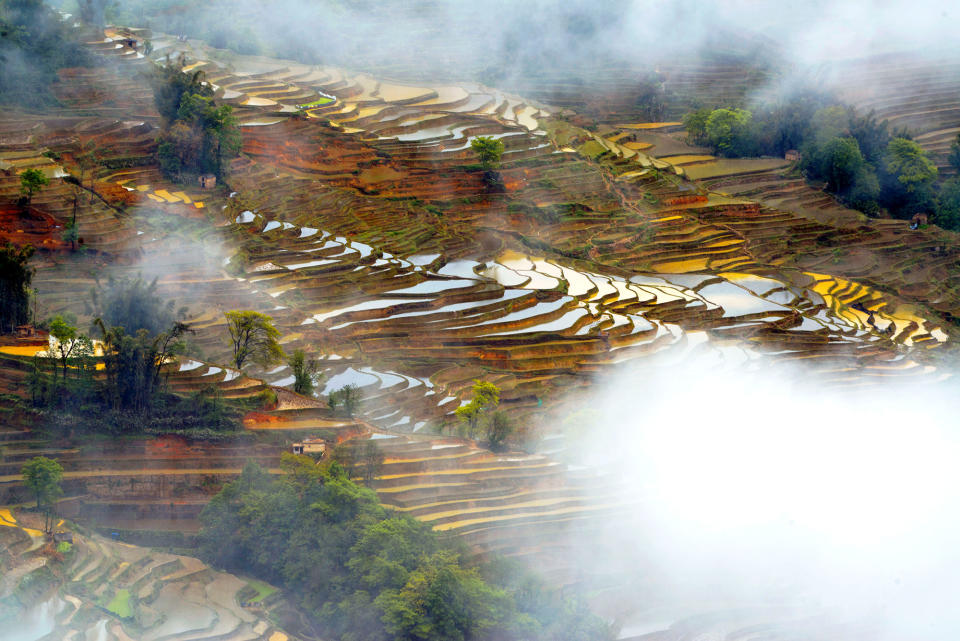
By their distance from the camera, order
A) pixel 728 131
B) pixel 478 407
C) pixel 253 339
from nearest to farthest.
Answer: pixel 478 407
pixel 253 339
pixel 728 131

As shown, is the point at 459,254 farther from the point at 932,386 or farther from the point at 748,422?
the point at 932,386

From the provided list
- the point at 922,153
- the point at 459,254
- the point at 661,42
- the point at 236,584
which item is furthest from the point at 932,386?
the point at 661,42

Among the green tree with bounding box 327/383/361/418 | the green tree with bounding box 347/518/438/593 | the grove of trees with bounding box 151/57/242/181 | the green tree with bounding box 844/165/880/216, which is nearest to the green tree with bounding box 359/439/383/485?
the green tree with bounding box 327/383/361/418

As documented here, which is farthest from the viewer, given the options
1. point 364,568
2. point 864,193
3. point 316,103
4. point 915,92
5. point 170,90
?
point 915,92

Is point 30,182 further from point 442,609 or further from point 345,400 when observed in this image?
point 442,609

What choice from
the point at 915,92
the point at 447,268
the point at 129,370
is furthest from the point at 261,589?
the point at 915,92
